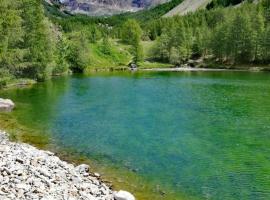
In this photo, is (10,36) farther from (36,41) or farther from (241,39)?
(241,39)

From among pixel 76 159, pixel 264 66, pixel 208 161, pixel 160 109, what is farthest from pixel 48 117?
pixel 264 66

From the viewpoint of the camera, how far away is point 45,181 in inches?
973

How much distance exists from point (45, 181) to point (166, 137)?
21808mm

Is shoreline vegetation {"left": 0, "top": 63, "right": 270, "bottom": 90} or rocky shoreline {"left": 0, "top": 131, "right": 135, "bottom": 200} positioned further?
shoreline vegetation {"left": 0, "top": 63, "right": 270, "bottom": 90}

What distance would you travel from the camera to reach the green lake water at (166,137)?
1196 inches

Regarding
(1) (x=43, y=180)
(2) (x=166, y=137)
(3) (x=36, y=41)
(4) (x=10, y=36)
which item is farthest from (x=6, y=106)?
(3) (x=36, y=41)

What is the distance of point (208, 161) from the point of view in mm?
35719

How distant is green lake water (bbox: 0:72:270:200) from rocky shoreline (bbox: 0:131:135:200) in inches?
118

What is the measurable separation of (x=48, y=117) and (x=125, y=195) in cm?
3510

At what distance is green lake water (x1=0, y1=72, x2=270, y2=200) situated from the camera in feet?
99.7

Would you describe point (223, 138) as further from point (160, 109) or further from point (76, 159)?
point (160, 109)

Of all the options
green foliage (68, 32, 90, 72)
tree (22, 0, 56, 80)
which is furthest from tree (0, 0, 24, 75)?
green foliage (68, 32, 90, 72)

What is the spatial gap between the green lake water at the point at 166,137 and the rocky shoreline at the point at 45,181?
300 cm

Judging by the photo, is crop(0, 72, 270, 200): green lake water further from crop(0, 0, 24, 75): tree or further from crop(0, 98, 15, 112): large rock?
crop(0, 0, 24, 75): tree
